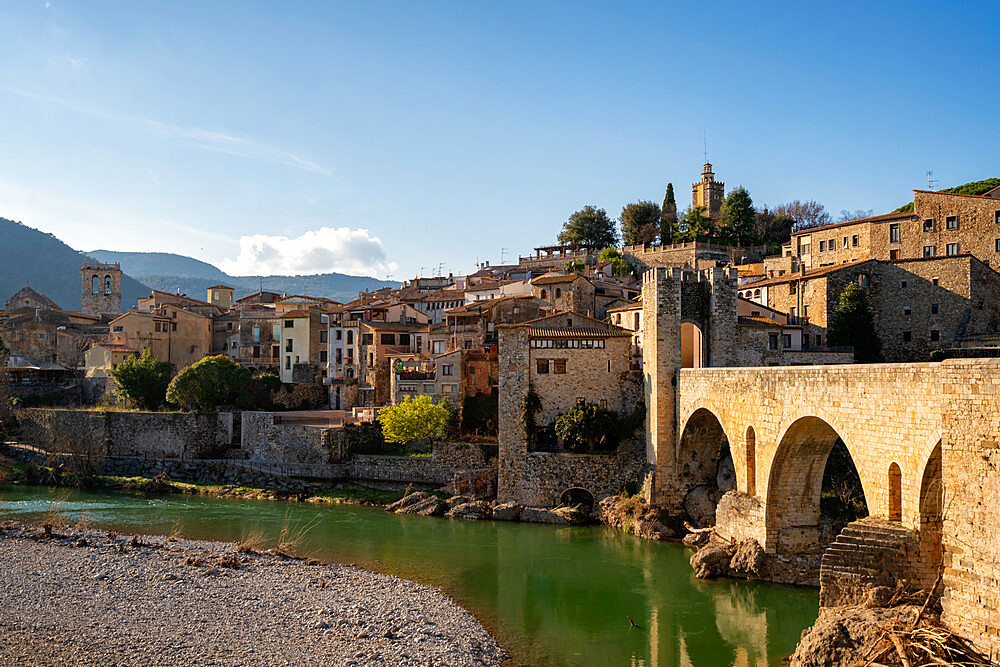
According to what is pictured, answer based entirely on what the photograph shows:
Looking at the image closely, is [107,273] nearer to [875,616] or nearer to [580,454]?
[580,454]

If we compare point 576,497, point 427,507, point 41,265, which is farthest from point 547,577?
point 41,265

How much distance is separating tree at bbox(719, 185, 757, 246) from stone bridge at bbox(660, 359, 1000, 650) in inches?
1556

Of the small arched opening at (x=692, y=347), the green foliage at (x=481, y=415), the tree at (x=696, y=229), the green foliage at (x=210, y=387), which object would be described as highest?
the tree at (x=696, y=229)

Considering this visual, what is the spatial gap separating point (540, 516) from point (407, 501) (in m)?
6.25

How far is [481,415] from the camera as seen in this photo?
3744cm

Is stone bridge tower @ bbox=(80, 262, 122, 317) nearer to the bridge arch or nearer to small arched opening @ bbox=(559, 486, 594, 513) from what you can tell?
small arched opening @ bbox=(559, 486, 594, 513)

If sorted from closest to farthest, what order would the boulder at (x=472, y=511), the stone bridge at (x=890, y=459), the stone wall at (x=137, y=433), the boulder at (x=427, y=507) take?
the stone bridge at (x=890, y=459), the boulder at (x=472, y=511), the boulder at (x=427, y=507), the stone wall at (x=137, y=433)

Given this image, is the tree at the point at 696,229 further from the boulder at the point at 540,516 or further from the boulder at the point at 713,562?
the boulder at the point at 713,562

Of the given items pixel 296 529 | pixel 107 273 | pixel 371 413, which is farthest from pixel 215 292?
pixel 296 529

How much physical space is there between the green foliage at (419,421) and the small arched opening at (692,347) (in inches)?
443

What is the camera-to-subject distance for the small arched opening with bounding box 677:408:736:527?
93.8 ft

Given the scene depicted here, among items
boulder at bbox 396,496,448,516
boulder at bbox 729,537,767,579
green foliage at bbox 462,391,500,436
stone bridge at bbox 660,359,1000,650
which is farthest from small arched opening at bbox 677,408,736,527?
green foliage at bbox 462,391,500,436

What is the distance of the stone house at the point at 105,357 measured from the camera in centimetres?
5406

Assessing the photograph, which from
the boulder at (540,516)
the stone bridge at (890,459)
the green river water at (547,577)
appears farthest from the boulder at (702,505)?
the boulder at (540,516)
